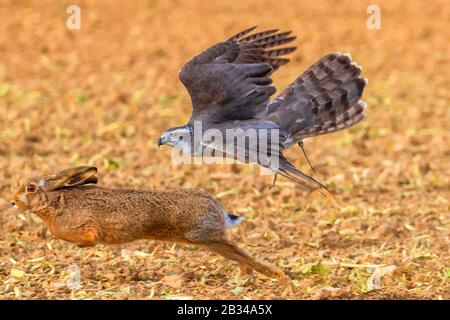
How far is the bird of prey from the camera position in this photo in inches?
334

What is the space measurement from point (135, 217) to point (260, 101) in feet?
5.66

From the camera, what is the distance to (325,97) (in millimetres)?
9211

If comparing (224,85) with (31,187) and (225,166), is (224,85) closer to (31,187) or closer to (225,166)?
(31,187)

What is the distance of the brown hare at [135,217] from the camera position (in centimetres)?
759

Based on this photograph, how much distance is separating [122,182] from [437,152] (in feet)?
12.5

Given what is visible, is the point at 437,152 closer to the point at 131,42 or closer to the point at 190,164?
the point at 190,164

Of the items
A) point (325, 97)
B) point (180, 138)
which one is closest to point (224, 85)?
point (180, 138)

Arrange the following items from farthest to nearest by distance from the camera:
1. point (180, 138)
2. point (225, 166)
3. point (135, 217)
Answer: point (225, 166) → point (180, 138) → point (135, 217)

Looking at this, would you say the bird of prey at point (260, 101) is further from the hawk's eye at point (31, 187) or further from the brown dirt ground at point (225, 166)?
the hawk's eye at point (31, 187)

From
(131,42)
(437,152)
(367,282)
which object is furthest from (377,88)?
(367,282)

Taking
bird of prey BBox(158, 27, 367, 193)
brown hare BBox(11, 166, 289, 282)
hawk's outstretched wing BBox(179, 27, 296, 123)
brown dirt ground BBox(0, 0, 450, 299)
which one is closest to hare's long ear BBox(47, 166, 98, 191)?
brown hare BBox(11, 166, 289, 282)

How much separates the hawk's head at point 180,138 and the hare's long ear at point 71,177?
0.90m

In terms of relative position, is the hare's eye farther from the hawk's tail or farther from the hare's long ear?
the hawk's tail

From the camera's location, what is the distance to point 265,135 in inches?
339
